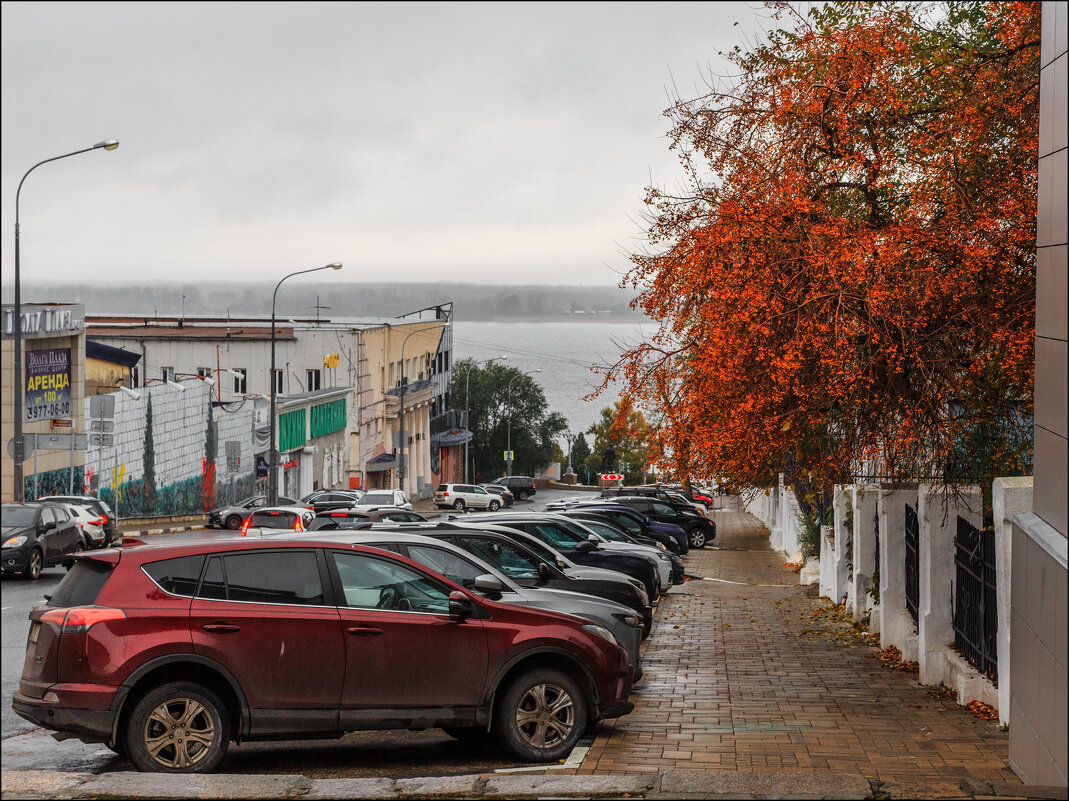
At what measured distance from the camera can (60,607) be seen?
308 inches

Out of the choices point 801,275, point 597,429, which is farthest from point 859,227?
point 597,429

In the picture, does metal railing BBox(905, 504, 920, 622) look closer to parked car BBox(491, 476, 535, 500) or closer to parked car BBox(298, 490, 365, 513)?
parked car BBox(298, 490, 365, 513)

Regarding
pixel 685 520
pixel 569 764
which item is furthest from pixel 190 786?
pixel 685 520

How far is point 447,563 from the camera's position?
32.7ft

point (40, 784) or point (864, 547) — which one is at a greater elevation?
point (864, 547)

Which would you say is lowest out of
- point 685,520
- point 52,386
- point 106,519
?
point 685,520

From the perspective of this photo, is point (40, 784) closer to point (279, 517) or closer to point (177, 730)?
point (177, 730)

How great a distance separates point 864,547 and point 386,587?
36.5ft

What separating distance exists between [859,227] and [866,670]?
201 inches

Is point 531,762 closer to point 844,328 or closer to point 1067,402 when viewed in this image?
point 1067,402

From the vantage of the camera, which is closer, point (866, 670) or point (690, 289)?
point (866, 670)

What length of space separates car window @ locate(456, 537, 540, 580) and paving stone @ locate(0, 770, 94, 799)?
235 inches

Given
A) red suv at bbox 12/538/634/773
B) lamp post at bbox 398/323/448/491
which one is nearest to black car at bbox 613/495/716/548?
red suv at bbox 12/538/634/773

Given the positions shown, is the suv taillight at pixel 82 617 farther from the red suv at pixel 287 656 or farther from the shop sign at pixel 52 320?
the shop sign at pixel 52 320
